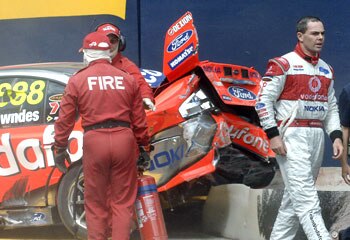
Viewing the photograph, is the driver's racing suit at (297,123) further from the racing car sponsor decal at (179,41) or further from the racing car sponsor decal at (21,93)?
the racing car sponsor decal at (21,93)

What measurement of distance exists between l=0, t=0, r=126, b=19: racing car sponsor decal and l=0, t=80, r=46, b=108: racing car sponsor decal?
202 cm

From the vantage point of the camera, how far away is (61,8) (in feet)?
35.0

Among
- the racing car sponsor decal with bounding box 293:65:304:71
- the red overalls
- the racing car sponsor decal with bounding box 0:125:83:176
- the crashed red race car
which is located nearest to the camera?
the red overalls

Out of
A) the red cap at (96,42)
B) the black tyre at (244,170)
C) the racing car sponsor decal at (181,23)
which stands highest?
the racing car sponsor decal at (181,23)

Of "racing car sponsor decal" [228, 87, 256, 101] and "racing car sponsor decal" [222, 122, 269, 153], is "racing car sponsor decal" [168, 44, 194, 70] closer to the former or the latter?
"racing car sponsor decal" [228, 87, 256, 101]

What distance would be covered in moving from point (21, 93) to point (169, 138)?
1551mm

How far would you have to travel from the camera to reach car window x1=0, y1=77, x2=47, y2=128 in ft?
28.6

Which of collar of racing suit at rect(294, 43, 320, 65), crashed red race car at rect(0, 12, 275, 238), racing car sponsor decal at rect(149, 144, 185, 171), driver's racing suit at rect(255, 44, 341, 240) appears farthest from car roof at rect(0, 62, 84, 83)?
collar of racing suit at rect(294, 43, 320, 65)

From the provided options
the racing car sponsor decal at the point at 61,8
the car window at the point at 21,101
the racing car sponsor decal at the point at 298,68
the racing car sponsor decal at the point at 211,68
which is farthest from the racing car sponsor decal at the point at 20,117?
the racing car sponsor decal at the point at 298,68

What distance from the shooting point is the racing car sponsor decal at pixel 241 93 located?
8.66 m

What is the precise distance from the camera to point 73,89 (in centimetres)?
701

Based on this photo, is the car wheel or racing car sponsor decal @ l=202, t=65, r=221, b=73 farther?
racing car sponsor decal @ l=202, t=65, r=221, b=73

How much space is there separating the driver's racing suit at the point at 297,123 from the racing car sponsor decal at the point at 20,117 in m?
2.50

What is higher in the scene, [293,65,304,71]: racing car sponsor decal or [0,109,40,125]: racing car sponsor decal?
[0,109,40,125]: racing car sponsor decal
